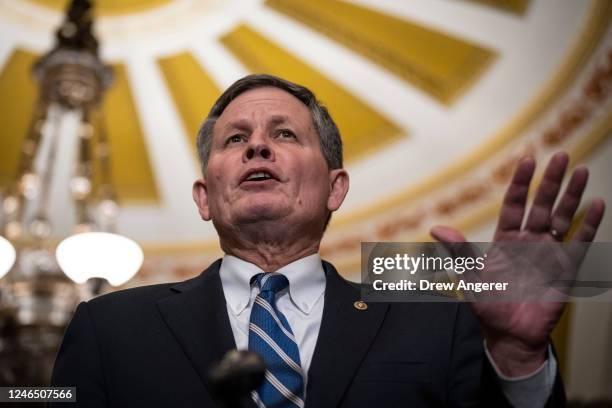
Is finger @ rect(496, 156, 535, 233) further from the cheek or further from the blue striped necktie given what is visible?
the cheek

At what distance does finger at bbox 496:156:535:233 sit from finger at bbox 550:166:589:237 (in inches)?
2.4

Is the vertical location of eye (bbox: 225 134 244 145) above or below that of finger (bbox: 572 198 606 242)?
above

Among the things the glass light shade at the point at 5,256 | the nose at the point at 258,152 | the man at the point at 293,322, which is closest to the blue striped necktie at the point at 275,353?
the man at the point at 293,322

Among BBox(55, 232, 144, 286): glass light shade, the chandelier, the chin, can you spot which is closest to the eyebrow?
the chin

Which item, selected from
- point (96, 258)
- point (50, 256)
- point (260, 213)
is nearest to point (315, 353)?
point (260, 213)

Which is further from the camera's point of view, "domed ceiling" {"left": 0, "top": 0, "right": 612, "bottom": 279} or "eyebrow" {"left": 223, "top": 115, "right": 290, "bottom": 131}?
"domed ceiling" {"left": 0, "top": 0, "right": 612, "bottom": 279}

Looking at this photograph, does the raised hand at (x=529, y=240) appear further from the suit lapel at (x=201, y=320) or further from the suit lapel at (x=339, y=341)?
the suit lapel at (x=201, y=320)

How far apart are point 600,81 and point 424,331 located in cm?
428

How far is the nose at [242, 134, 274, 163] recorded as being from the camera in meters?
1.69

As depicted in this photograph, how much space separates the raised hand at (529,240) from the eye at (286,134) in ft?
2.18

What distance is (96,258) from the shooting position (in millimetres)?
3604

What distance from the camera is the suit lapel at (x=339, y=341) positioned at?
1.33 m

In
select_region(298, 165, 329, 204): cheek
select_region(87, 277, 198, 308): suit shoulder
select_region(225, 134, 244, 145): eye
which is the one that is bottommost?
select_region(87, 277, 198, 308): suit shoulder

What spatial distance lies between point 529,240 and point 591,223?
0.10 meters
